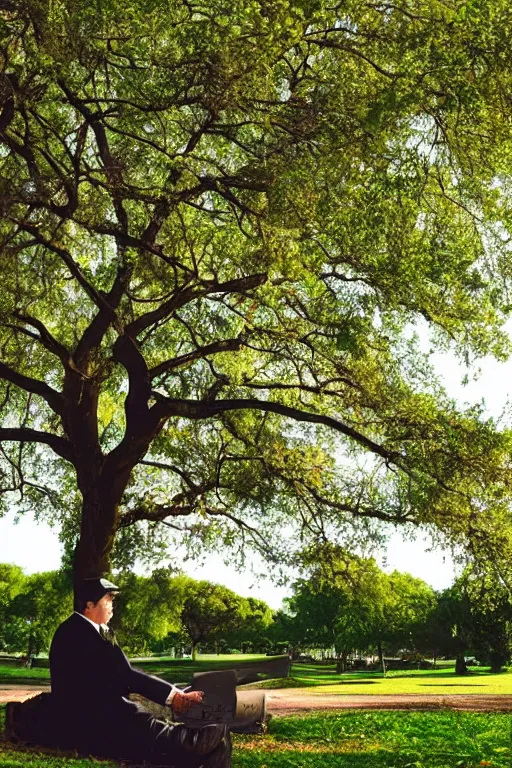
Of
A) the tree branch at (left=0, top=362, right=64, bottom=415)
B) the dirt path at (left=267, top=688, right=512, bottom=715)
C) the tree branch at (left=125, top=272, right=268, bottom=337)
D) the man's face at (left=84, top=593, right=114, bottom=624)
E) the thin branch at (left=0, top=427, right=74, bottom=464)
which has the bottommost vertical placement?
the dirt path at (left=267, top=688, right=512, bottom=715)

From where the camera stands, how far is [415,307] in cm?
1650

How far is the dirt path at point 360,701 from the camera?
2362 centimetres

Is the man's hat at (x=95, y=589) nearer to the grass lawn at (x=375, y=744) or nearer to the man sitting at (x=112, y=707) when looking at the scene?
the man sitting at (x=112, y=707)

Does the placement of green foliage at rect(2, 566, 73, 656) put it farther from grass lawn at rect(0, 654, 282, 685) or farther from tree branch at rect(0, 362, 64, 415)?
tree branch at rect(0, 362, 64, 415)

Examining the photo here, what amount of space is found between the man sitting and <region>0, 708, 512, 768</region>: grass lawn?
179 cm

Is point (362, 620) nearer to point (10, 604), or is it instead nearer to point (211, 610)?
point (211, 610)

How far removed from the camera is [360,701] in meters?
27.6

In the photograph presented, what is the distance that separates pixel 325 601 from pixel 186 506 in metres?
38.1

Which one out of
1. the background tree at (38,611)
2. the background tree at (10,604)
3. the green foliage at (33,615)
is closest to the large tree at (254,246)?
the background tree at (38,611)

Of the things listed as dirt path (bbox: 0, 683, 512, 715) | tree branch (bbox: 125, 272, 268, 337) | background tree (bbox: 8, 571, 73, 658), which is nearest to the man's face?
tree branch (bbox: 125, 272, 268, 337)

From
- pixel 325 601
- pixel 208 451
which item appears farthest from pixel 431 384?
pixel 325 601

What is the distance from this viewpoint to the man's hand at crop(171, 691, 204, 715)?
5422 millimetres

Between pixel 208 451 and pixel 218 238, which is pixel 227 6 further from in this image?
pixel 208 451

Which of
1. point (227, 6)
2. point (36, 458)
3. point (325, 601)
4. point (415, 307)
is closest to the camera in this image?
point (227, 6)
